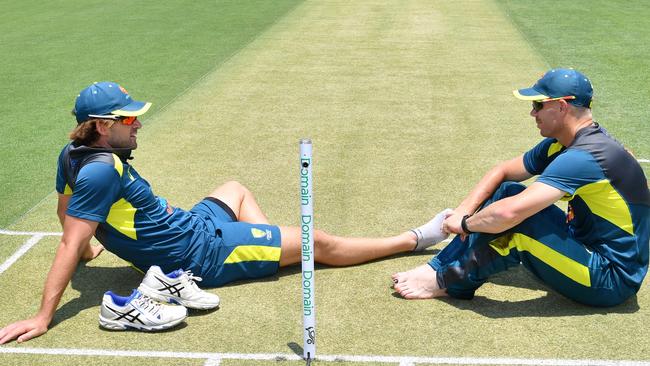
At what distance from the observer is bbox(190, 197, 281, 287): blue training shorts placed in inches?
241

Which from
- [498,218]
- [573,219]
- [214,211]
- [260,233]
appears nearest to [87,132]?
[214,211]

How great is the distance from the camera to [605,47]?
623 inches

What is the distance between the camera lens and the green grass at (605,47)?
11.1m

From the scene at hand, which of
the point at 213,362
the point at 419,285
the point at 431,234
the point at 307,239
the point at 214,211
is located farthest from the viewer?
the point at 431,234

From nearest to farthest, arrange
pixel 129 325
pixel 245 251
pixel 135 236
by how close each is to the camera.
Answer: pixel 129 325 → pixel 135 236 → pixel 245 251

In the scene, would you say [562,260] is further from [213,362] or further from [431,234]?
[213,362]

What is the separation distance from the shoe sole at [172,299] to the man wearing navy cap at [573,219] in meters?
1.75

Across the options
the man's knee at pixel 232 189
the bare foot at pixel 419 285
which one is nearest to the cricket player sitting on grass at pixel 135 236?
the man's knee at pixel 232 189

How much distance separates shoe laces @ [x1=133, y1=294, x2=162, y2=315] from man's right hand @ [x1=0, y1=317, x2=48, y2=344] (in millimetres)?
634

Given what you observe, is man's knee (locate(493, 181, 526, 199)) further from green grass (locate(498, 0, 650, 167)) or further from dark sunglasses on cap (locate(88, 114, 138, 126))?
green grass (locate(498, 0, 650, 167))

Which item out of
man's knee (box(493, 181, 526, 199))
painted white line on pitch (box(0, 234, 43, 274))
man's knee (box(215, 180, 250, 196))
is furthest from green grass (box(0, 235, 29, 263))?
man's knee (box(493, 181, 526, 199))

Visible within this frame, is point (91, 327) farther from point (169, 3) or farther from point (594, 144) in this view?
point (169, 3)

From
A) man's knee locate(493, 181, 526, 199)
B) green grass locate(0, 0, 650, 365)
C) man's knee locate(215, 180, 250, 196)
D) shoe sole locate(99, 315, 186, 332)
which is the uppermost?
man's knee locate(493, 181, 526, 199)

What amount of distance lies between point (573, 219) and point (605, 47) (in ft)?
36.0
